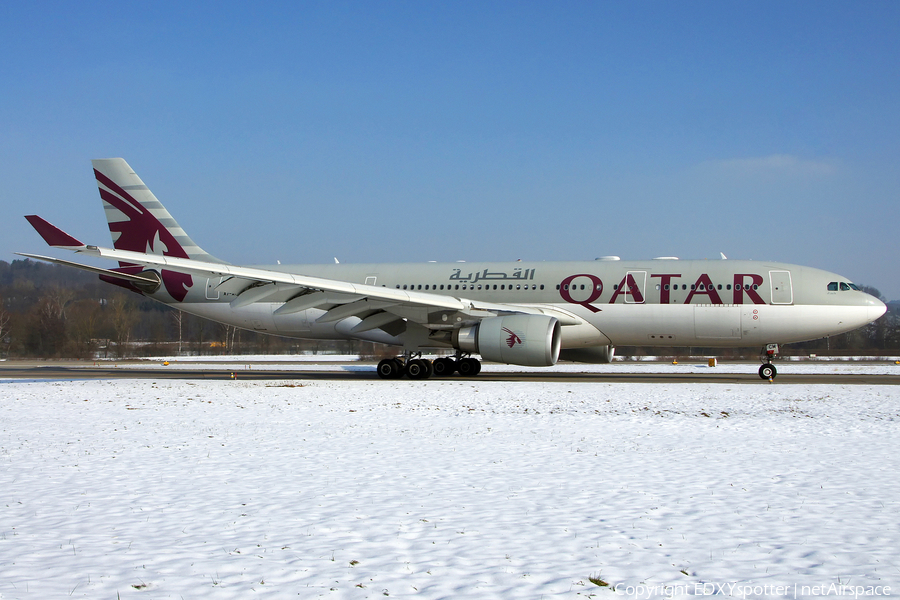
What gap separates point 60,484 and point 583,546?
5235mm

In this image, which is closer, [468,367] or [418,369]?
[418,369]

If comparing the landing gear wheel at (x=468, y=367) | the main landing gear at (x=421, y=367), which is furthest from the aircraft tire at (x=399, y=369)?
the landing gear wheel at (x=468, y=367)

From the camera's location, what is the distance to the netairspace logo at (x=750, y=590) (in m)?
4.08

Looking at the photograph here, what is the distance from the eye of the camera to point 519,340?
18.7 m

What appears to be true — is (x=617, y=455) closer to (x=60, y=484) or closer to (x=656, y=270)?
(x=60, y=484)

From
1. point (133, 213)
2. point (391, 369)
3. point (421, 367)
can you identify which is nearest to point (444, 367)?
point (421, 367)

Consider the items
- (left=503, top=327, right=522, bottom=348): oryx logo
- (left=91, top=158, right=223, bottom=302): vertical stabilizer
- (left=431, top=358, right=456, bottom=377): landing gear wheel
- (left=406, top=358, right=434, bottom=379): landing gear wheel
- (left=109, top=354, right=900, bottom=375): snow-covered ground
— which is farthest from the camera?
(left=109, top=354, right=900, bottom=375): snow-covered ground

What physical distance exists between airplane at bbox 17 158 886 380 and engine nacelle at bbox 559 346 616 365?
4 centimetres

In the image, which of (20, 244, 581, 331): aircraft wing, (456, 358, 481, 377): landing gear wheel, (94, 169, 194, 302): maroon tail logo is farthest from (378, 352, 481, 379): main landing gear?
(94, 169, 194, 302): maroon tail logo

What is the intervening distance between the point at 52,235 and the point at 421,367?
1045cm

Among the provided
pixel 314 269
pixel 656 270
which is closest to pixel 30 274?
pixel 314 269

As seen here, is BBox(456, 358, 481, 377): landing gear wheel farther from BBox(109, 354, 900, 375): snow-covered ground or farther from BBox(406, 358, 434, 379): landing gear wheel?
BBox(109, 354, 900, 375): snow-covered ground

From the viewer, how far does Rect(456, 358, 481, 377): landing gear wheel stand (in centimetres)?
2205

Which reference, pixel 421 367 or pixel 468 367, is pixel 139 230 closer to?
pixel 421 367
